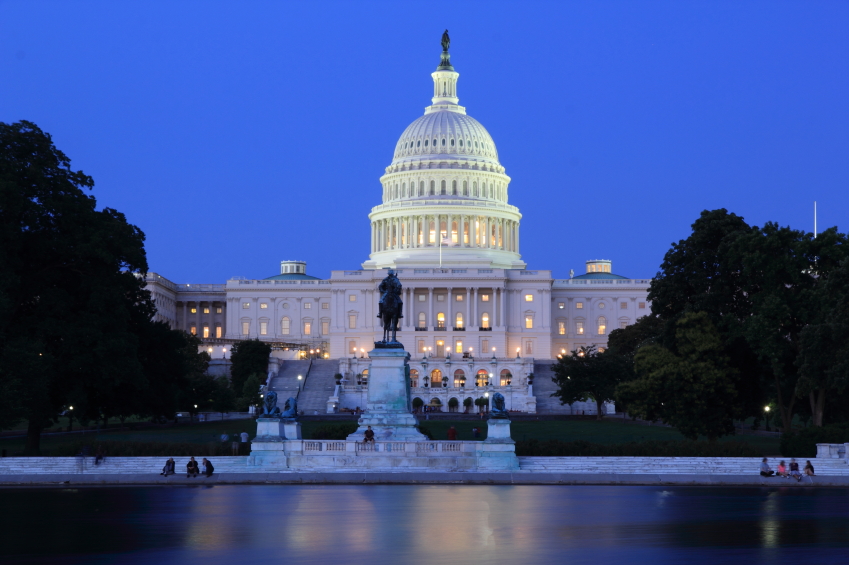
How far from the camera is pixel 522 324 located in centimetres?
15075

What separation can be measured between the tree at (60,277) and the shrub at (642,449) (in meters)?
19.9

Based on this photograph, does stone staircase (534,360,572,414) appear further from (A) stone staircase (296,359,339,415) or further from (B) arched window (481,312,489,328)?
(B) arched window (481,312,489,328)

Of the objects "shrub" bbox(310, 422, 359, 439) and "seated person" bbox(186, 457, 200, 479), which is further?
"shrub" bbox(310, 422, 359, 439)

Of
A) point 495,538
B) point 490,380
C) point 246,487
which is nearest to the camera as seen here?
point 495,538

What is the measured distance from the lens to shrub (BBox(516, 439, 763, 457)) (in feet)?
153

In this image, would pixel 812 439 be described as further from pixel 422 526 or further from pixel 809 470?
pixel 422 526

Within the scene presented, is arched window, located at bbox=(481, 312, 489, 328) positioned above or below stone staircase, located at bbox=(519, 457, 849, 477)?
above

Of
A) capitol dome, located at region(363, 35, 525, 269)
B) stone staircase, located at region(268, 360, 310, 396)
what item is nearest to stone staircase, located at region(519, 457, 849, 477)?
stone staircase, located at region(268, 360, 310, 396)

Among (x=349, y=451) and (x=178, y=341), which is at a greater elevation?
(x=178, y=341)

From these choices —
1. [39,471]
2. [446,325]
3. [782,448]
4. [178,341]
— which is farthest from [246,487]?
[446,325]

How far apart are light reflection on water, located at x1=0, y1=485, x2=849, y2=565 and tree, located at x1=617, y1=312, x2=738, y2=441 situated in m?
20.7

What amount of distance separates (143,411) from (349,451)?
22.5 m

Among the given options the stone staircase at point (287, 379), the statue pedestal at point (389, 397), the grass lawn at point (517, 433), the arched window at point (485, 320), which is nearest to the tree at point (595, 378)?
the grass lawn at point (517, 433)

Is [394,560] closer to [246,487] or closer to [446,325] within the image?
[246,487]
